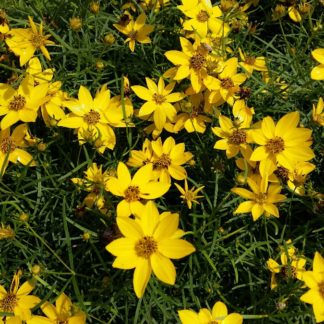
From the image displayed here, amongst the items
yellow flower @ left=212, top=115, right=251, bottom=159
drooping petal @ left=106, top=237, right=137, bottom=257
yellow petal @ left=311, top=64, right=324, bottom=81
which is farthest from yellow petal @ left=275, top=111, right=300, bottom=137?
drooping petal @ left=106, top=237, right=137, bottom=257

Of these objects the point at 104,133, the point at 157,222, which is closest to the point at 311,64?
the point at 104,133

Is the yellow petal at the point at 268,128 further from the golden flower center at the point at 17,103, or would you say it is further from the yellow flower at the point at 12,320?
the yellow flower at the point at 12,320

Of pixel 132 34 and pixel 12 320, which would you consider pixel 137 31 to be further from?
pixel 12 320

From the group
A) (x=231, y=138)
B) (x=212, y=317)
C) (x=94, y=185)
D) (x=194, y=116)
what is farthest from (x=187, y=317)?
(x=194, y=116)

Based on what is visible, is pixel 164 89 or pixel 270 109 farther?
pixel 270 109

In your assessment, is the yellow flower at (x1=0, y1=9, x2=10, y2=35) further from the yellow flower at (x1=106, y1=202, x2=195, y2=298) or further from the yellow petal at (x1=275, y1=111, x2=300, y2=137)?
the yellow petal at (x1=275, y1=111, x2=300, y2=137)

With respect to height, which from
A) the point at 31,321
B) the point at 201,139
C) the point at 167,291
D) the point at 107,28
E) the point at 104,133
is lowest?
the point at 167,291

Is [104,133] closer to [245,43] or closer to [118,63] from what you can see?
[118,63]
